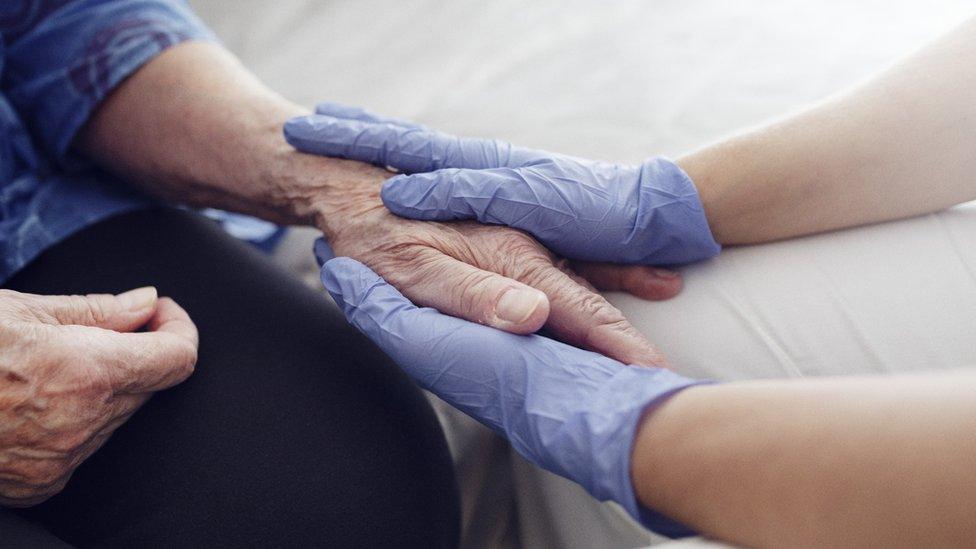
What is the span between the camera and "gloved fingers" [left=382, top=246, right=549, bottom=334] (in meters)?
0.78

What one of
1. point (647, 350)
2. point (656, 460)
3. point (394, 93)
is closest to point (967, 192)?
point (647, 350)

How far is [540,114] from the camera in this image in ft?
4.39

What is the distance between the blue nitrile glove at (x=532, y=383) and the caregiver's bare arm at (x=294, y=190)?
52mm

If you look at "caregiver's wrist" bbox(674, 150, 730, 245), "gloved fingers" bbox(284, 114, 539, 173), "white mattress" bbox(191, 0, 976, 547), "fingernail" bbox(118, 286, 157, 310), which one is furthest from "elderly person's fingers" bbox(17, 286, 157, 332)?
"caregiver's wrist" bbox(674, 150, 730, 245)

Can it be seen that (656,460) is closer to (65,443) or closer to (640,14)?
(65,443)

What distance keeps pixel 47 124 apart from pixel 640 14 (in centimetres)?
117

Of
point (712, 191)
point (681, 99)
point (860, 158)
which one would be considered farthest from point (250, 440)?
point (681, 99)

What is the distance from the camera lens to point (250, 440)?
31.6 inches

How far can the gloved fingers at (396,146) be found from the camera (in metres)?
1.00

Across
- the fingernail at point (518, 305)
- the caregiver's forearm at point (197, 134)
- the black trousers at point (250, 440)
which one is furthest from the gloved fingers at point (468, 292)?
the caregiver's forearm at point (197, 134)

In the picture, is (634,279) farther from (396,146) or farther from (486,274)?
(396,146)

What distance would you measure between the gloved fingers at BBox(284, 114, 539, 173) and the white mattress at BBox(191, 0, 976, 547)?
0.90 ft

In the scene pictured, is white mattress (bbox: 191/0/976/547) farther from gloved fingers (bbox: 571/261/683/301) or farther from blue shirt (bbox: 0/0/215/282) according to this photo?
blue shirt (bbox: 0/0/215/282)

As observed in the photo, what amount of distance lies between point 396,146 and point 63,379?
511 millimetres
